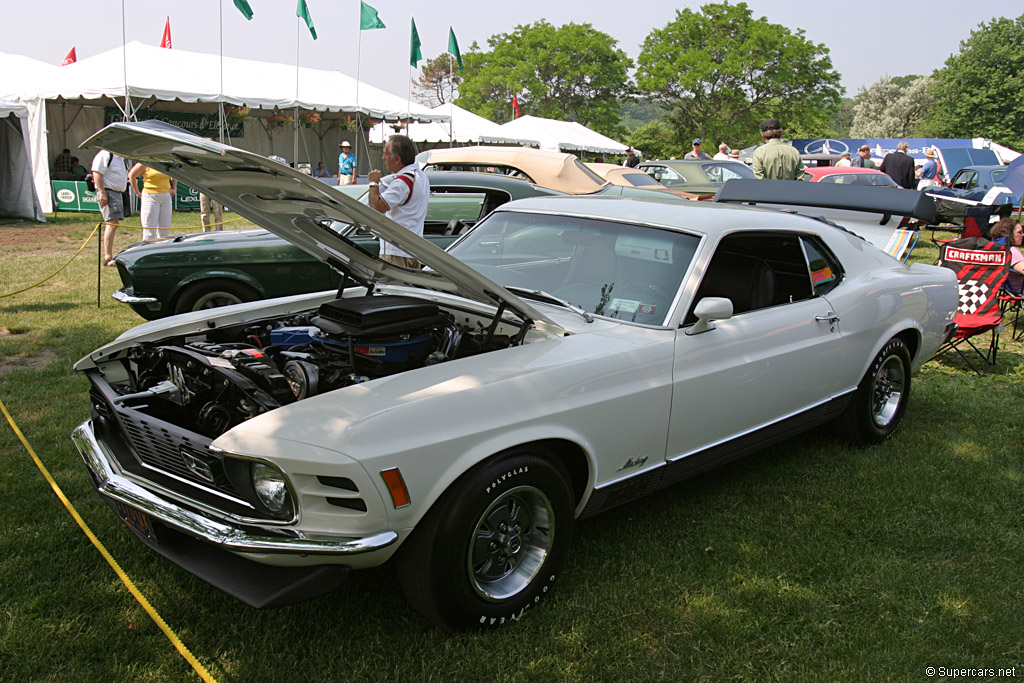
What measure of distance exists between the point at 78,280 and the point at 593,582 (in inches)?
324

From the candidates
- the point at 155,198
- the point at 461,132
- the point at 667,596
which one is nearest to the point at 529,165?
the point at 155,198

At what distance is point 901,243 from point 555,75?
50216 millimetres

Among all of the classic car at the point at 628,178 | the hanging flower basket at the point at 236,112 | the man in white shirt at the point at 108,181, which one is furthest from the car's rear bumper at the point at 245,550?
the hanging flower basket at the point at 236,112

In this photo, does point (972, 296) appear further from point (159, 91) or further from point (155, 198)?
point (159, 91)

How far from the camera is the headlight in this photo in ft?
7.72

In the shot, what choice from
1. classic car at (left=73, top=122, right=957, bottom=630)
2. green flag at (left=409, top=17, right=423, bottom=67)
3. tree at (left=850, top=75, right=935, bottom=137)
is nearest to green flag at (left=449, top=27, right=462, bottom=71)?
green flag at (left=409, top=17, right=423, bottom=67)

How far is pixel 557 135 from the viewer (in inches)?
1198

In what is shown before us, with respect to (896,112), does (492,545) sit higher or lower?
lower

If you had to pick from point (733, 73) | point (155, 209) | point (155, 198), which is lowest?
point (155, 209)

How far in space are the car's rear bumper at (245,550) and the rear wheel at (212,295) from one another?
3.79 m

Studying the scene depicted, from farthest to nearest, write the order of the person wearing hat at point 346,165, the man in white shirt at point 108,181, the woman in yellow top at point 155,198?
the person wearing hat at point 346,165, the man in white shirt at point 108,181, the woman in yellow top at point 155,198

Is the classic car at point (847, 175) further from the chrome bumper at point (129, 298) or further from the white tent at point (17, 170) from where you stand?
the white tent at point (17, 170)

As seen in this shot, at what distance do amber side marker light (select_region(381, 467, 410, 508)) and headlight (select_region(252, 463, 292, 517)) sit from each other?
321 millimetres

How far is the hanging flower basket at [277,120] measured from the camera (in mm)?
21791
